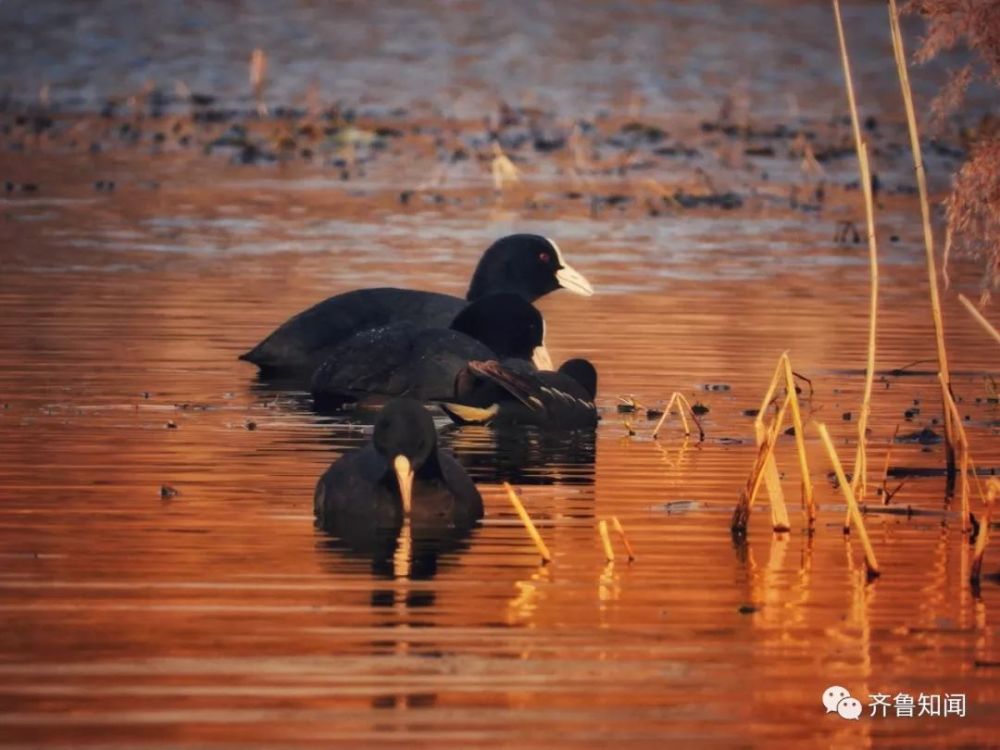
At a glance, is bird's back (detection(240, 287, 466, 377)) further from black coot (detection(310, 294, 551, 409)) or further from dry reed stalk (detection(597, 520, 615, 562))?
dry reed stalk (detection(597, 520, 615, 562))

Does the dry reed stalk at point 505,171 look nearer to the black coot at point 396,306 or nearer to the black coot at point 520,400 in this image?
the black coot at point 396,306

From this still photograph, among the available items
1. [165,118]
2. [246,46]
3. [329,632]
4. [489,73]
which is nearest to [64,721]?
[329,632]

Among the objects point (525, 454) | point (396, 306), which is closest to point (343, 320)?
point (396, 306)

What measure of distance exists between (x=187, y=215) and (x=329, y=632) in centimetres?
2088

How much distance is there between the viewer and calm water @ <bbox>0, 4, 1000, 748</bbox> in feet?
26.3

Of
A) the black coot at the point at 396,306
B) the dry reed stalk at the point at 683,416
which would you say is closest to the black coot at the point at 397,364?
the black coot at the point at 396,306

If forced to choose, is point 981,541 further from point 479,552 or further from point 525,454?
point 525,454

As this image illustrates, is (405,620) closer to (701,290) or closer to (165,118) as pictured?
(701,290)

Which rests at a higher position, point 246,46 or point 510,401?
point 246,46

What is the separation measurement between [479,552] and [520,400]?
4.52 metres

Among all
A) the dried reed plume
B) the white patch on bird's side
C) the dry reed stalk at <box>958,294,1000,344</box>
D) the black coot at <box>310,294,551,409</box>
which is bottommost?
the white patch on bird's side

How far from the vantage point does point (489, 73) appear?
57.1 metres

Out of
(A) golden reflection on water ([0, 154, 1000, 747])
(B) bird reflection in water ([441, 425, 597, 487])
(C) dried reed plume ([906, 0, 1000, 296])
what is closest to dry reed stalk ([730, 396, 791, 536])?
(A) golden reflection on water ([0, 154, 1000, 747])

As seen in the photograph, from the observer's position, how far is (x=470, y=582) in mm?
10016
